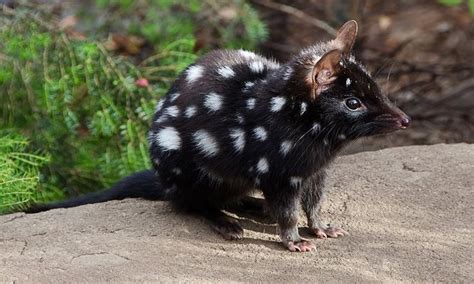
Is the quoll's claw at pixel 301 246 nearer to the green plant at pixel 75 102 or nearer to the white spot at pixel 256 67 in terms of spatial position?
the white spot at pixel 256 67

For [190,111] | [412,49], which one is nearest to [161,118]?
[190,111]

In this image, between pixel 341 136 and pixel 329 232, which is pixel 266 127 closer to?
pixel 341 136

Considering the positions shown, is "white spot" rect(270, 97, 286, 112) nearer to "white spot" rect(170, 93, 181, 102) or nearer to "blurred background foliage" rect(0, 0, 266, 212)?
"white spot" rect(170, 93, 181, 102)

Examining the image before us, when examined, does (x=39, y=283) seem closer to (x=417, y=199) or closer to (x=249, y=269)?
(x=249, y=269)

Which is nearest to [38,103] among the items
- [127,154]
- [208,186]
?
[127,154]

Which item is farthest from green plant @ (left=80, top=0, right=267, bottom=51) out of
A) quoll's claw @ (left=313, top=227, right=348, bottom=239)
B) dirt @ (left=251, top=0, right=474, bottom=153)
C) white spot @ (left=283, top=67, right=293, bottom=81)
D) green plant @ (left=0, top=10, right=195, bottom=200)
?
quoll's claw @ (left=313, top=227, right=348, bottom=239)

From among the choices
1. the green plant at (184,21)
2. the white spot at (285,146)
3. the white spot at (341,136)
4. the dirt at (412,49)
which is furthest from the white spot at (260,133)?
the dirt at (412,49)
